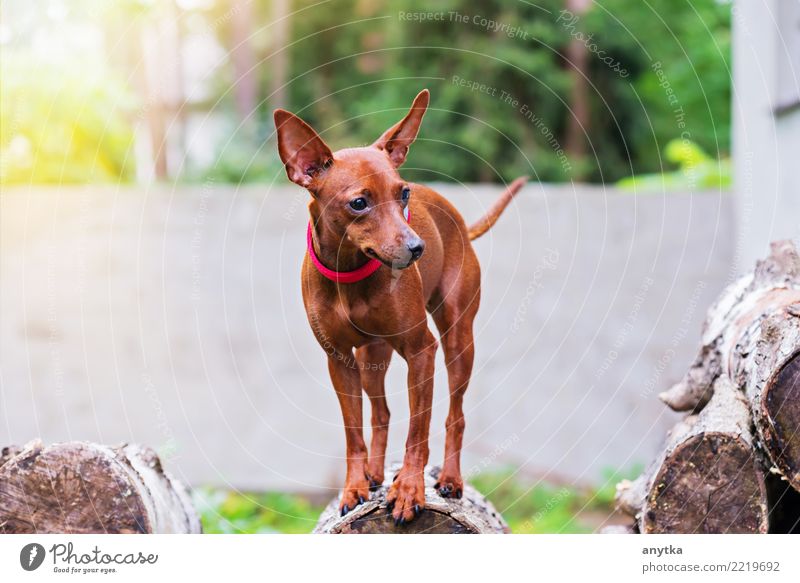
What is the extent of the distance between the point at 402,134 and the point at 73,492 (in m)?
1.61

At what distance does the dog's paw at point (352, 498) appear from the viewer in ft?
9.38

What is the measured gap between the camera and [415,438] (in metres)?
2.73

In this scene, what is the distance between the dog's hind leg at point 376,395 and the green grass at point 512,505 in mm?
2687

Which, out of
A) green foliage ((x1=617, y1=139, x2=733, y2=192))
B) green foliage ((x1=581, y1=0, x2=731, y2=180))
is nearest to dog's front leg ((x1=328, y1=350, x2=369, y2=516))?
green foliage ((x1=617, y1=139, x2=733, y2=192))

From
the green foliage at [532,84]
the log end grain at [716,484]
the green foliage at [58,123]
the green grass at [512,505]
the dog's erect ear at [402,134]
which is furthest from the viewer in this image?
the green foliage at [532,84]

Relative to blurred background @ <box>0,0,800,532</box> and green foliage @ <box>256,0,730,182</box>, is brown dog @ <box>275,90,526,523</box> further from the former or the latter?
green foliage @ <box>256,0,730,182</box>

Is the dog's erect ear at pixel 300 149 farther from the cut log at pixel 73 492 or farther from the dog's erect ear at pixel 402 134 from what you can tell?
the cut log at pixel 73 492

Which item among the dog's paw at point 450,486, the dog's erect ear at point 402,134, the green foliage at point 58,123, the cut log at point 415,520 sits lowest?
the cut log at point 415,520

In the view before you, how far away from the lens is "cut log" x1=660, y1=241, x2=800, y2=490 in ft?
9.43

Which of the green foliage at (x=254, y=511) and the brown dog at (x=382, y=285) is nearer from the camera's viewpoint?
the brown dog at (x=382, y=285)

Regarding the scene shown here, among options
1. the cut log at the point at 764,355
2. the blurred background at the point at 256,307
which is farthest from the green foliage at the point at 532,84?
the cut log at the point at 764,355

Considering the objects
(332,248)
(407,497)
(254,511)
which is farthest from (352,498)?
(254,511)

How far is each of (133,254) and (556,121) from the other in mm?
4815

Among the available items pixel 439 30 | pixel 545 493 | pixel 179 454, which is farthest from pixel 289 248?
pixel 439 30
